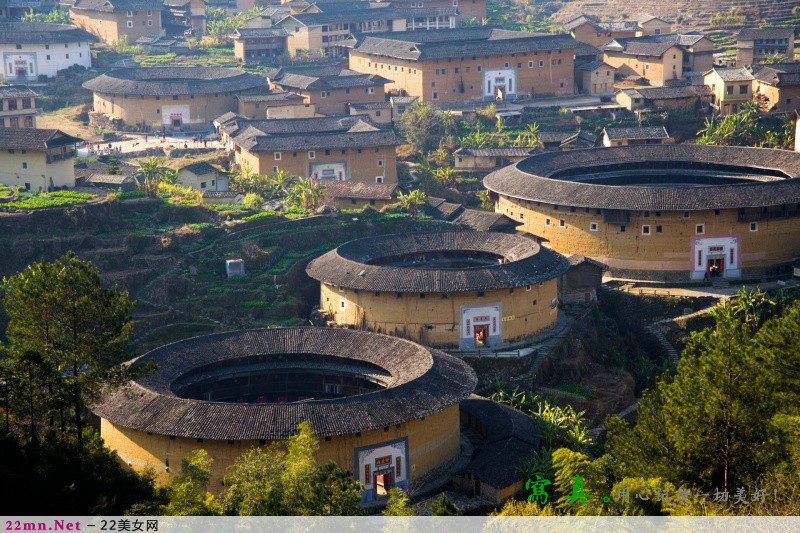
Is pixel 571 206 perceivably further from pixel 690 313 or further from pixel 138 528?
pixel 138 528

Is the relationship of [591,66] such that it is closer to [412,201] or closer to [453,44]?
[453,44]

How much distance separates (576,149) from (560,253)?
1247cm

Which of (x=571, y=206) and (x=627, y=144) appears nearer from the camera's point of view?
(x=571, y=206)

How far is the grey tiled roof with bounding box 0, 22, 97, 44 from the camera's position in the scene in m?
99.4

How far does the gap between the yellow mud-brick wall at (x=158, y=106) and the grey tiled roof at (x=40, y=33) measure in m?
8.83

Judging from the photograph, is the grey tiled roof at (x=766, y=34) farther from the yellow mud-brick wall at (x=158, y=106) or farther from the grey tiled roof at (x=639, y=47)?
the yellow mud-brick wall at (x=158, y=106)

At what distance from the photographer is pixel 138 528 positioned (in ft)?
112

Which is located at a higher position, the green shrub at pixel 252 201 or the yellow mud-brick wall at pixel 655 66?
the yellow mud-brick wall at pixel 655 66

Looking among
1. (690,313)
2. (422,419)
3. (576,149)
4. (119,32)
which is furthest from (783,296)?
(119,32)

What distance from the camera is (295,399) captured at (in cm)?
5497

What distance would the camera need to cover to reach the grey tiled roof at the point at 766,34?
104438 mm

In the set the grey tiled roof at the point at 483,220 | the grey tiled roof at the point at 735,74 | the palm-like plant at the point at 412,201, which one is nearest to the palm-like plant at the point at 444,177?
the palm-like plant at the point at 412,201

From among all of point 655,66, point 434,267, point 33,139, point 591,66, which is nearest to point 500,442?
point 434,267

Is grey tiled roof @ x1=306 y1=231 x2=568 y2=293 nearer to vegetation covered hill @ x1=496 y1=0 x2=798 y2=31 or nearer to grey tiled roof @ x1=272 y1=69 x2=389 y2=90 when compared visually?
grey tiled roof @ x1=272 y1=69 x2=389 y2=90
